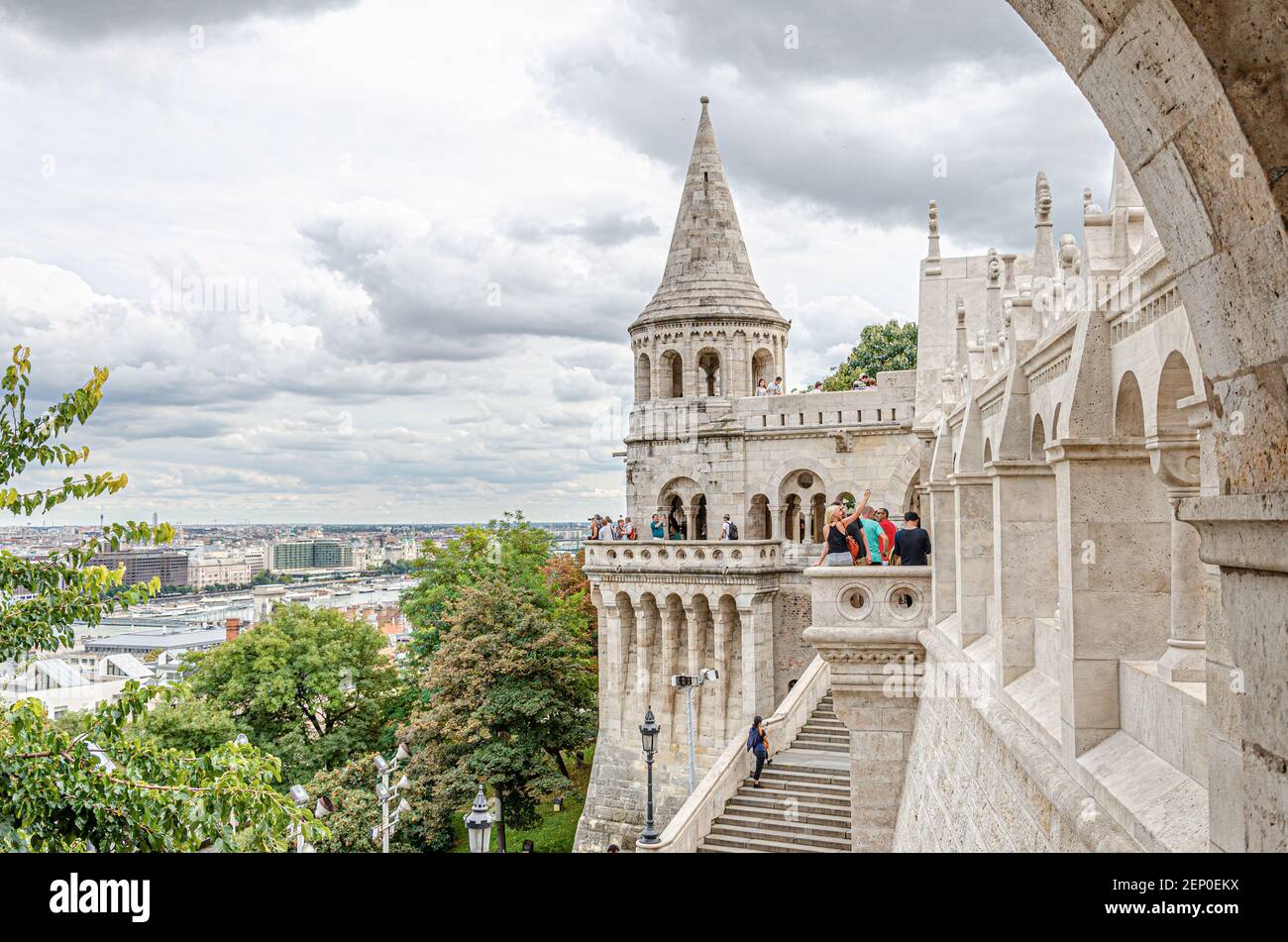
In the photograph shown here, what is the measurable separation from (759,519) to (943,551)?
739 inches

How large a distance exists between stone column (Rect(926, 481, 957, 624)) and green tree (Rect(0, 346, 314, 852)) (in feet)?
25.5

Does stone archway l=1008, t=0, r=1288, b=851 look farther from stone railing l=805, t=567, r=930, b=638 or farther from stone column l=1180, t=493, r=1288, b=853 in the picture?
stone railing l=805, t=567, r=930, b=638

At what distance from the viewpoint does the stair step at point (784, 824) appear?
17.9 meters

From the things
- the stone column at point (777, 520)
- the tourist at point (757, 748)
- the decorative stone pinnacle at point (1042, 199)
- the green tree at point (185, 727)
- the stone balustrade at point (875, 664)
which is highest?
the decorative stone pinnacle at point (1042, 199)

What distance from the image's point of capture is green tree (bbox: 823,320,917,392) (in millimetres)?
40656

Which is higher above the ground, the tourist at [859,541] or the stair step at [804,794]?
the tourist at [859,541]

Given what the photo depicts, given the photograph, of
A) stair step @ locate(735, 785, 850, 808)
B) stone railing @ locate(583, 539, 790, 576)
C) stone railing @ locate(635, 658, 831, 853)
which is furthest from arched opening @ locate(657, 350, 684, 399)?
stair step @ locate(735, 785, 850, 808)

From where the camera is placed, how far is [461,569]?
3766cm

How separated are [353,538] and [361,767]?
100614 mm

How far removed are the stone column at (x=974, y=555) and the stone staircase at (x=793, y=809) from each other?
8.32 meters

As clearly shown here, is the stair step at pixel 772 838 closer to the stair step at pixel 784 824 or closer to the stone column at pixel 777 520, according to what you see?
the stair step at pixel 784 824

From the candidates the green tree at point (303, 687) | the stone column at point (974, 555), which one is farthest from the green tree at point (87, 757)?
the green tree at point (303, 687)
